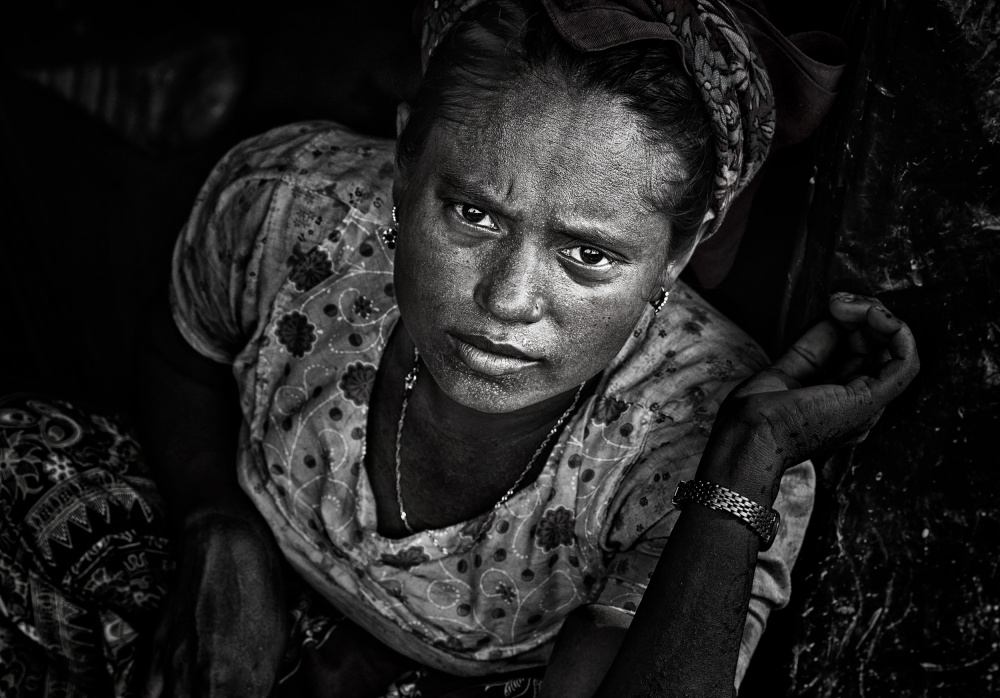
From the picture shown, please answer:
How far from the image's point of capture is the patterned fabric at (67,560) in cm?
169

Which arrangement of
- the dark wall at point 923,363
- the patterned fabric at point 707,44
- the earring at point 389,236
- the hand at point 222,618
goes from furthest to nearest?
the earring at point 389,236 < the hand at point 222,618 < the dark wall at point 923,363 < the patterned fabric at point 707,44

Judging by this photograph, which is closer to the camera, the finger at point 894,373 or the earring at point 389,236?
the finger at point 894,373

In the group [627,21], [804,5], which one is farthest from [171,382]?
[804,5]

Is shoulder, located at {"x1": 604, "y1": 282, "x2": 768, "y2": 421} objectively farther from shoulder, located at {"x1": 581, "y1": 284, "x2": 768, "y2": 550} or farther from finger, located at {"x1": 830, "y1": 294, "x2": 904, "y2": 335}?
finger, located at {"x1": 830, "y1": 294, "x2": 904, "y2": 335}

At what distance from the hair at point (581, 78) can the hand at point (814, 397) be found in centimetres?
30

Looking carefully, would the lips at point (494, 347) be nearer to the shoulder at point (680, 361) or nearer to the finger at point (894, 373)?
the shoulder at point (680, 361)

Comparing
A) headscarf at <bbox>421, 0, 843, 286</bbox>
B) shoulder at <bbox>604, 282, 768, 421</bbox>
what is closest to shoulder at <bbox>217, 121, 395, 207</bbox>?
headscarf at <bbox>421, 0, 843, 286</bbox>

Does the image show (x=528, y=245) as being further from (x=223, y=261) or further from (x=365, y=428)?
(x=223, y=261)

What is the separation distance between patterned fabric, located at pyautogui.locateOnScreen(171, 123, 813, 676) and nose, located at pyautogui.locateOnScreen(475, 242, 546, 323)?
1.13ft

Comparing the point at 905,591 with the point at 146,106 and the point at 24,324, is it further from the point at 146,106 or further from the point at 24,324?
the point at 24,324

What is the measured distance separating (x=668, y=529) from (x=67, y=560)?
3.76ft

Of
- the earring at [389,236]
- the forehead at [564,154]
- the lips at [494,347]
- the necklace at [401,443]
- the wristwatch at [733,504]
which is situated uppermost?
the forehead at [564,154]

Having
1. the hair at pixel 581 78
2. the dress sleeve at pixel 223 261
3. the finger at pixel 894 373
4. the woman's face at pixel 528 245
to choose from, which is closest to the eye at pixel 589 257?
the woman's face at pixel 528 245

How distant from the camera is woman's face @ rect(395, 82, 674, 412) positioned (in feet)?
4.26
